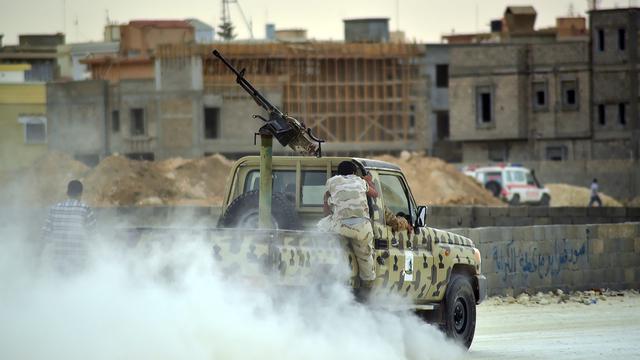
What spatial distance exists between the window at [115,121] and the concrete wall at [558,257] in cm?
6140

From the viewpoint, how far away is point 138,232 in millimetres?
14023

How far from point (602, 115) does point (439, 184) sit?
20.6 metres

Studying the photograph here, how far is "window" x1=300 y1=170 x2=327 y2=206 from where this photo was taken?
16625 millimetres

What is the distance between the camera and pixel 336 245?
14492 millimetres

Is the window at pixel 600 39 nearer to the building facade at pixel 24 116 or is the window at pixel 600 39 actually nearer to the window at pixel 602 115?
the window at pixel 602 115

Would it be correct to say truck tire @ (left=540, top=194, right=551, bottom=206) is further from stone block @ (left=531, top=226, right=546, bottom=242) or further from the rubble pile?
stone block @ (left=531, top=226, right=546, bottom=242)

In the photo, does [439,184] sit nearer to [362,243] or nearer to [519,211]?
[519,211]

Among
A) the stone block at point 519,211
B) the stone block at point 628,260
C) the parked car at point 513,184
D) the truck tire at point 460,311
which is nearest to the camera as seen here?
the truck tire at point 460,311

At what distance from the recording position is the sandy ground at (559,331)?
18.0 m

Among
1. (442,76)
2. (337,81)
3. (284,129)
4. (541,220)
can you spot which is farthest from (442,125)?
(284,129)

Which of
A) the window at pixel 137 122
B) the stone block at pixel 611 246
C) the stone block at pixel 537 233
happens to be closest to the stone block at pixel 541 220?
the stone block at pixel 611 246

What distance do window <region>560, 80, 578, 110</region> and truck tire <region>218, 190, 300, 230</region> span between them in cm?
7209

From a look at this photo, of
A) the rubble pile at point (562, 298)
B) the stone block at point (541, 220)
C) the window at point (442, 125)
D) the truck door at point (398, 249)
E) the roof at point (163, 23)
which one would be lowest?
the rubble pile at point (562, 298)

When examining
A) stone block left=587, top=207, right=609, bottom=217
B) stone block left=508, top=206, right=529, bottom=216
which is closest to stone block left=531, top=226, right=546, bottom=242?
stone block left=587, top=207, right=609, bottom=217
